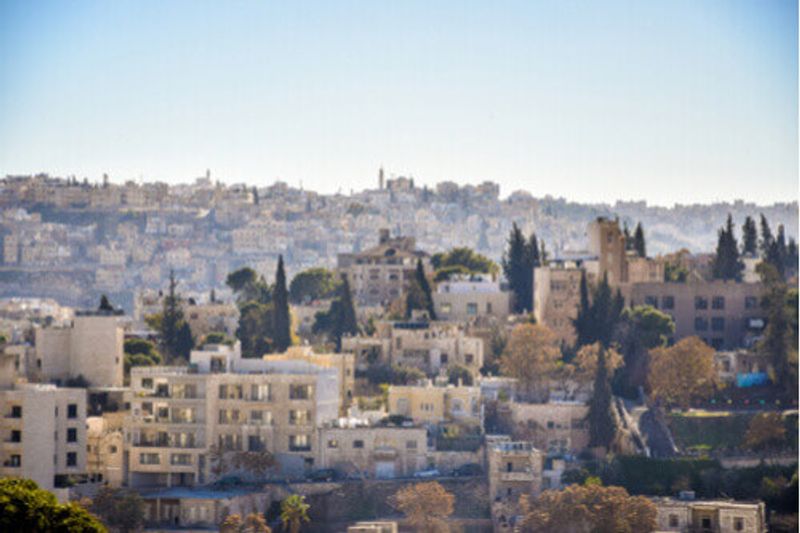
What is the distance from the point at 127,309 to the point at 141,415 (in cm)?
6347

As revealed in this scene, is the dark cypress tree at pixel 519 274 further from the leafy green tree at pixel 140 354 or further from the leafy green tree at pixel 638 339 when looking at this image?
the leafy green tree at pixel 140 354

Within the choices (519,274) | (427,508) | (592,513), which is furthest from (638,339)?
(592,513)

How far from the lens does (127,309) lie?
10988 centimetres

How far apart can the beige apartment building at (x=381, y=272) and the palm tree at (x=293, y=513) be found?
78.8 ft

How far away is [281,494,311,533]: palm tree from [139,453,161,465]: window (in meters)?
3.23

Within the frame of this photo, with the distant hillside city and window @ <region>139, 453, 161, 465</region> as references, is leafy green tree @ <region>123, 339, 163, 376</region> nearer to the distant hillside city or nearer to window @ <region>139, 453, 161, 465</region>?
window @ <region>139, 453, 161, 465</region>

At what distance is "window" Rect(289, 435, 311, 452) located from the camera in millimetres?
46688

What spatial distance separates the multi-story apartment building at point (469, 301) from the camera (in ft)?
200

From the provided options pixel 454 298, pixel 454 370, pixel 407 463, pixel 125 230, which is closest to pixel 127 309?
Result: pixel 125 230

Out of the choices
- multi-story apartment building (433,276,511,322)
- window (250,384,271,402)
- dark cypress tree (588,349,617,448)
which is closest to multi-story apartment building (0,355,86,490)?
window (250,384,271,402)

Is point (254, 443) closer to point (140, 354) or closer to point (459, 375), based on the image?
point (459, 375)

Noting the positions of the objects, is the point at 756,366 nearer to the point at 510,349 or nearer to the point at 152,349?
the point at 510,349

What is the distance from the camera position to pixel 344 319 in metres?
60.0

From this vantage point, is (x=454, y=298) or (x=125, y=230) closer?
(x=454, y=298)
